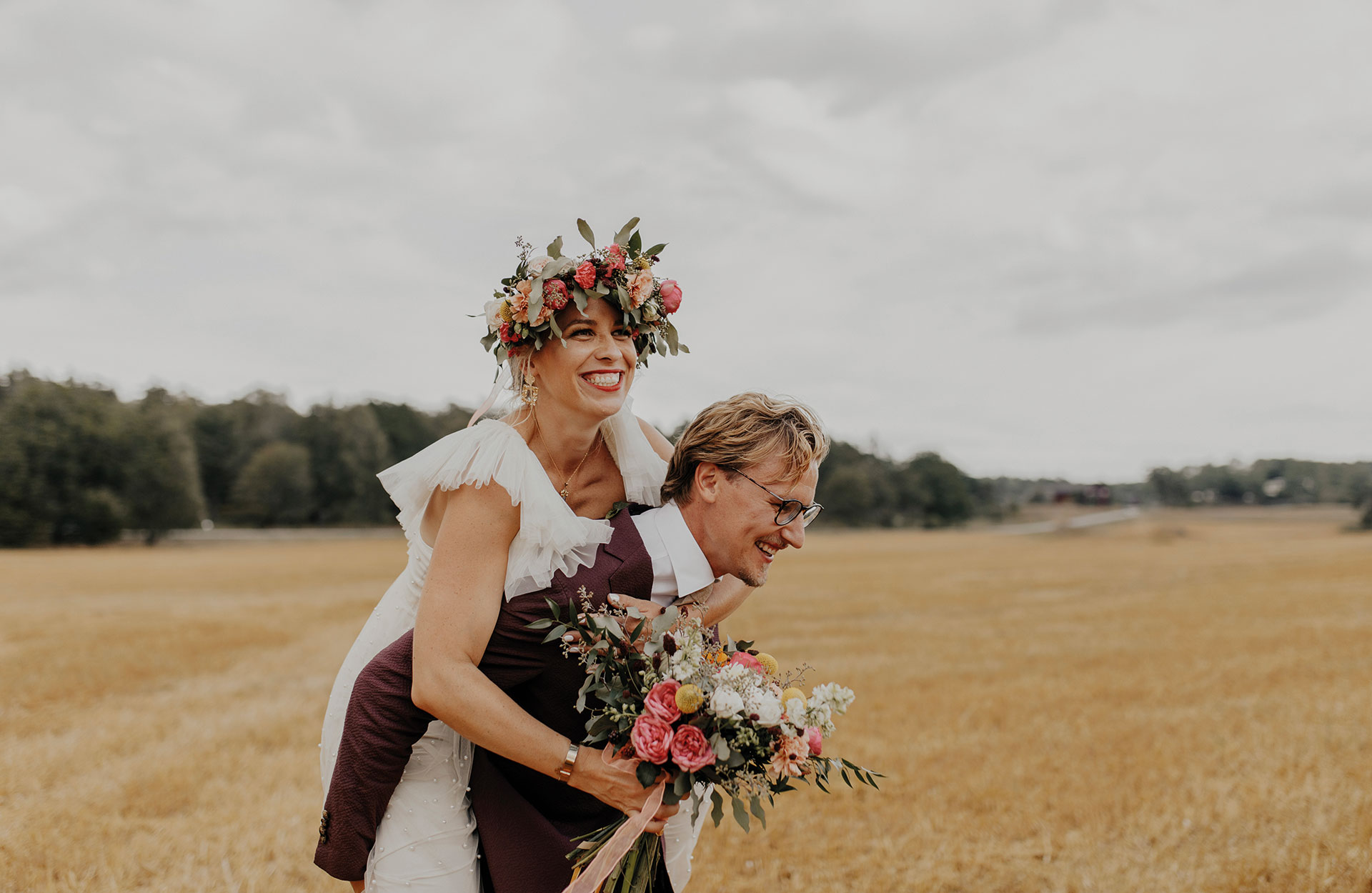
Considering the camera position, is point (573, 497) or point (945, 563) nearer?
point (573, 497)

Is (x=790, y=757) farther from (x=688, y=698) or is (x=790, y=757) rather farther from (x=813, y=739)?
(x=688, y=698)

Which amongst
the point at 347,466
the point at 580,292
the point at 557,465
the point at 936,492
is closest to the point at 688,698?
the point at 557,465

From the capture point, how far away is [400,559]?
164 feet

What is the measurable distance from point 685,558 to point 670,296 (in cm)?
119

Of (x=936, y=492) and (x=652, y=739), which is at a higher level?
(x=936, y=492)

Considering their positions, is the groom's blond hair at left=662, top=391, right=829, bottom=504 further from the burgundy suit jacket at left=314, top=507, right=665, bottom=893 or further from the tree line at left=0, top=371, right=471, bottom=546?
the tree line at left=0, top=371, right=471, bottom=546

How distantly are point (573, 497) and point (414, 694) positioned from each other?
1.13 m

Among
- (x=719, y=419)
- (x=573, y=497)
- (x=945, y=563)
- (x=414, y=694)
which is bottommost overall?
(x=945, y=563)

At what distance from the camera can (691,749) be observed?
3121mm

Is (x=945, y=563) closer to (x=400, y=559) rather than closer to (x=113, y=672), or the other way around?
(x=400, y=559)

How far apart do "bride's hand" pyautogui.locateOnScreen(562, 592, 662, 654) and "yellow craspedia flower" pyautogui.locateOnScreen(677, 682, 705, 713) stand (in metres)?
0.30

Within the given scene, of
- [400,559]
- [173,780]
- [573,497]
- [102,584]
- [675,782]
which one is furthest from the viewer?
[400,559]

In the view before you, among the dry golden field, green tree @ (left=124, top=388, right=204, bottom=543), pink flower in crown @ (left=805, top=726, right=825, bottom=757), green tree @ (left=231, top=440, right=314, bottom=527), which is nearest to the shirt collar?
pink flower in crown @ (left=805, top=726, right=825, bottom=757)

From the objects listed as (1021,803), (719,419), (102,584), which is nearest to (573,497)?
(719,419)
